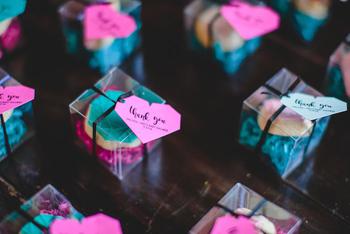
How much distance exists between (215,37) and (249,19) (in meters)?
0.08

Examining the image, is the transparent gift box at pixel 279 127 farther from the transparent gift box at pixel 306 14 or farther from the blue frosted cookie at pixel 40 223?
the blue frosted cookie at pixel 40 223

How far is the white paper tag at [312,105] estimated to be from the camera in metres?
1.03

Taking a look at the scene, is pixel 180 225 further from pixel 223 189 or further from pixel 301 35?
pixel 301 35

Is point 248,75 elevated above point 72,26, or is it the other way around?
point 72,26

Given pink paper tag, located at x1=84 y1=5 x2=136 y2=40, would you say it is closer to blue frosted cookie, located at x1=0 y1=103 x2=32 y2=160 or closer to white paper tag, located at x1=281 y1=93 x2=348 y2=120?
blue frosted cookie, located at x1=0 y1=103 x2=32 y2=160

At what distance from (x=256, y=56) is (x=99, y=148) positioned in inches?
17.0

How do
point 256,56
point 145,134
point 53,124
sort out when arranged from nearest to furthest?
point 145,134 < point 53,124 < point 256,56

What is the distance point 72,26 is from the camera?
1.23 metres

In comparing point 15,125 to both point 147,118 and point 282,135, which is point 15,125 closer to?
point 147,118

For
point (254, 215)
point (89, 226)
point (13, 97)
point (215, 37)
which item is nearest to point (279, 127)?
point (254, 215)

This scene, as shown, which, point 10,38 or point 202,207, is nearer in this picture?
point 202,207

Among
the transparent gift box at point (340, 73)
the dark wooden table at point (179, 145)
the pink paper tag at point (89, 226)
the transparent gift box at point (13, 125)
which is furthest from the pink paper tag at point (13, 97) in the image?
the transparent gift box at point (340, 73)

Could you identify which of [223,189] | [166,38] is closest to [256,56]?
[166,38]

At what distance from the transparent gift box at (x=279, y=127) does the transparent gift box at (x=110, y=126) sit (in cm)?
17
